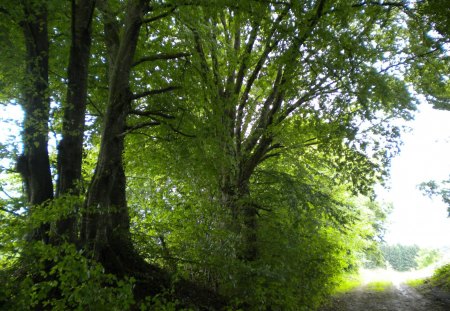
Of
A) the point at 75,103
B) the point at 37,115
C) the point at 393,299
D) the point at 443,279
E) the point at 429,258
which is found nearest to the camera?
the point at 37,115

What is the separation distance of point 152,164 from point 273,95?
4190 mm

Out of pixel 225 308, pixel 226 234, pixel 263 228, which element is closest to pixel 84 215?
pixel 226 234

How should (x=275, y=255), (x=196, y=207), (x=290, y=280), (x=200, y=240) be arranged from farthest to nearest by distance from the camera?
1. (x=275, y=255)
2. (x=290, y=280)
3. (x=196, y=207)
4. (x=200, y=240)

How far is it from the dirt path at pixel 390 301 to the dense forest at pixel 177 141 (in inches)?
137

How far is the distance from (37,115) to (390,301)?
43.5ft

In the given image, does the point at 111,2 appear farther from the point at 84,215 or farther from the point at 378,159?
the point at 378,159

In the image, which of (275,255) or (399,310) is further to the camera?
(399,310)

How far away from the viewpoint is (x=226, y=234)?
237 inches

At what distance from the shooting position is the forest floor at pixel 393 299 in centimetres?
1095

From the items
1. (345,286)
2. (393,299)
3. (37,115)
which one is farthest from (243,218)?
(345,286)

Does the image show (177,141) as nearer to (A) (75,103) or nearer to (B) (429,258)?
(A) (75,103)

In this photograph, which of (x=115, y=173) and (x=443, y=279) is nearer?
(x=115, y=173)

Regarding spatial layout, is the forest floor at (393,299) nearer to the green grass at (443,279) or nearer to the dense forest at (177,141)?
the green grass at (443,279)

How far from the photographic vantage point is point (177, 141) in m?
7.41
